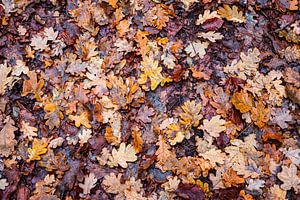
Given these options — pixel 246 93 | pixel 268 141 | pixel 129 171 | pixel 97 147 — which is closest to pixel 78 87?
pixel 97 147

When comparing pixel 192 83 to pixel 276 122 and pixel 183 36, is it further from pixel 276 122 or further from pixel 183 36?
pixel 276 122

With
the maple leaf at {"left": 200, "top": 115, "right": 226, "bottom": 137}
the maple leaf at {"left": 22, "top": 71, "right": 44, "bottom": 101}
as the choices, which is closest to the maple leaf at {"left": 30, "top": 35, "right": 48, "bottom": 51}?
the maple leaf at {"left": 22, "top": 71, "right": 44, "bottom": 101}

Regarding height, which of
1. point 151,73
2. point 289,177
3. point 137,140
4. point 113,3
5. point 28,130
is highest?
point 113,3

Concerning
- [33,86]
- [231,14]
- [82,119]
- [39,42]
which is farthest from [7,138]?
[231,14]

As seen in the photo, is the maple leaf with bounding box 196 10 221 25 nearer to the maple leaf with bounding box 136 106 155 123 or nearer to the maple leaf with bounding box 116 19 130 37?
the maple leaf with bounding box 116 19 130 37

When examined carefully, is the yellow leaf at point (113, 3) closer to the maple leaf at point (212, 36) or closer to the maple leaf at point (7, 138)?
the maple leaf at point (212, 36)

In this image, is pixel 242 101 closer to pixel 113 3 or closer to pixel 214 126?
pixel 214 126

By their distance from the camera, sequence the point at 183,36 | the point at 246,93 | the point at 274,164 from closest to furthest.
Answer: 1. the point at 274,164
2. the point at 246,93
3. the point at 183,36
